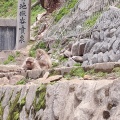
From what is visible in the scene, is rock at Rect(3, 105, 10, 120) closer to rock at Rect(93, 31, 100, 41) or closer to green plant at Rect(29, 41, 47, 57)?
rock at Rect(93, 31, 100, 41)

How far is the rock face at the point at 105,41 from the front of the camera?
45.0 feet

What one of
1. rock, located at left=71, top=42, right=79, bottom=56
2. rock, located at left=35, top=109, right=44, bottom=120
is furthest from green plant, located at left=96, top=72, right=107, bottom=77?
rock, located at left=71, top=42, right=79, bottom=56

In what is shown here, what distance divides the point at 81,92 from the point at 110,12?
10.3m

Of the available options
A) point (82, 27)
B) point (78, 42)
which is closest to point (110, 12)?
point (78, 42)

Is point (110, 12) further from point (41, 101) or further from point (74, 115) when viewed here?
point (74, 115)

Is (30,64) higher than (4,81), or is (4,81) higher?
(30,64)

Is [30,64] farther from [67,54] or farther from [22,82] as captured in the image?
[67,54]

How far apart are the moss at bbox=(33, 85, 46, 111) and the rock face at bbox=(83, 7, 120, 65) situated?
20.5ft

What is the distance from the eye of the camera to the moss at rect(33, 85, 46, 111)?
22.5ft

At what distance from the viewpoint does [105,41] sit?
14805mm

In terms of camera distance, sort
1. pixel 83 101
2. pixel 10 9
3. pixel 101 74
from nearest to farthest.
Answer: pixel 83 101
pixel 101 74
pixel 10 9

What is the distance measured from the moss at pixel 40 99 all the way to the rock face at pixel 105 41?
624cm

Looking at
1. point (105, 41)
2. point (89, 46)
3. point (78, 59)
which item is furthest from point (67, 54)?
point (105, 41)

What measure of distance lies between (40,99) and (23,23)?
53.5 ft
